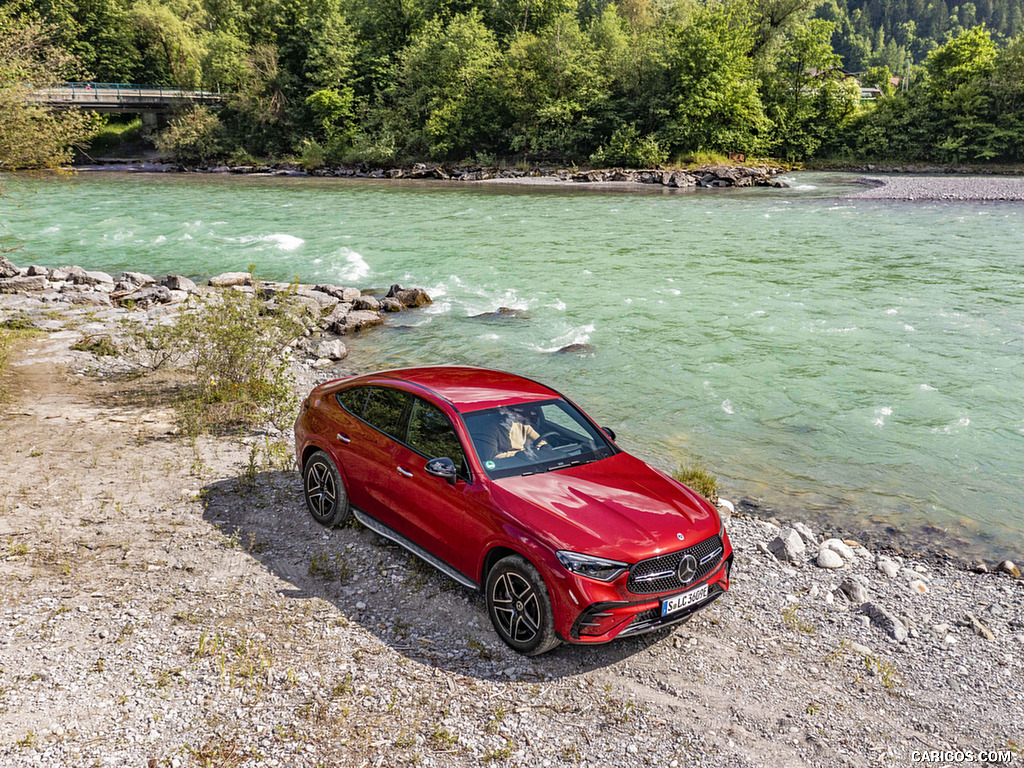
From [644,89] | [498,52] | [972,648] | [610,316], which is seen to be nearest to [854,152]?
[644,89]

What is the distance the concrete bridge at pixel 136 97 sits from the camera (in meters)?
68.2

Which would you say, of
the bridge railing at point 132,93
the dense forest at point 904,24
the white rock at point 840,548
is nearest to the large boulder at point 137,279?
the white rock at point 840,548

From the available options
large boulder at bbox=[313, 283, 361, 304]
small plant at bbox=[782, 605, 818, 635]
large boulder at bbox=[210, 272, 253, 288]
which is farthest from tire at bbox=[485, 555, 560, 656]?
large boulder at bbox=[210, 272, 253, 288]

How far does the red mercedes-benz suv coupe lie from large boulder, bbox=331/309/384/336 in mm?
9634

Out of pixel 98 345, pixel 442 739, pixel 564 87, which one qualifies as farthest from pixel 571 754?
pixel 564 87

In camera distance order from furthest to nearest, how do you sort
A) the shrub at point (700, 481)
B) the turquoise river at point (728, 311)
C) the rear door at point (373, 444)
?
the turquoise river at point (728, 311) → the shrub at point (700, 481) → the rear door at point (373, 444)

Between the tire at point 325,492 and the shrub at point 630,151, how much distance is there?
185ft

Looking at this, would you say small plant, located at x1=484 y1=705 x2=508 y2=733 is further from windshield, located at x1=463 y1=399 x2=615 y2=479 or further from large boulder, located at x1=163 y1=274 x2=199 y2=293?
large boulder, located at x1=163 y1=274 x2=199 y2=293

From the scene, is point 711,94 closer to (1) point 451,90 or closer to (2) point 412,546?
(1) point 451,90

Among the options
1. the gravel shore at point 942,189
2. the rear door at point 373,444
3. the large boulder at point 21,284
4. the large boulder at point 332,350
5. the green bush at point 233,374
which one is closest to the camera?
the rear door at point 373,444

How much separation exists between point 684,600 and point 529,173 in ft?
187

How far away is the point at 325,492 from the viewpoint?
24.7ft

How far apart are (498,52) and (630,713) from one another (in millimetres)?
72286
